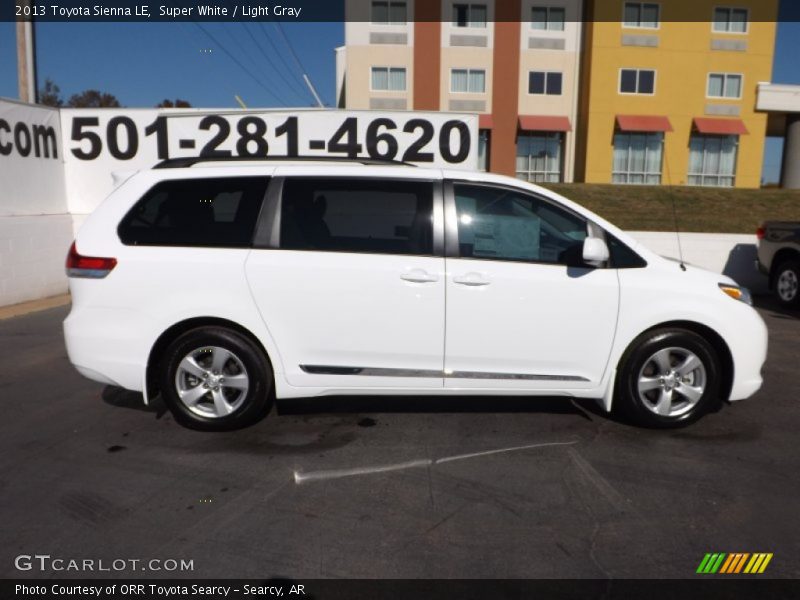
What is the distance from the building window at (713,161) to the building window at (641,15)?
596cm

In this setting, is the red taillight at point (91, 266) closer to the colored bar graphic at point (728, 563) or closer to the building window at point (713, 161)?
the colored bar graphic at point (728, 563)

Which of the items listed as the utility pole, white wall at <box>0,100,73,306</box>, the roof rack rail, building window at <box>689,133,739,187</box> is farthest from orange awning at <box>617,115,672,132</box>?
the roof rack rail

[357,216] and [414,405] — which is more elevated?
[357,216]

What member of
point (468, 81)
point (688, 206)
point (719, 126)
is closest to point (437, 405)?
point (688, 206)

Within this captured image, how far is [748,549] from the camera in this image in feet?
10.3

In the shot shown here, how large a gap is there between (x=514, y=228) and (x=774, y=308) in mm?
7848

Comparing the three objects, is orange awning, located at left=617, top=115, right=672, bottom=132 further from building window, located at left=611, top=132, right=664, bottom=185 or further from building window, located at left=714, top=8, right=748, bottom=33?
building window, located at left=714, top=8, right=748, bottom=33

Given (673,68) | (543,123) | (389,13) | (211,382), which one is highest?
(389,13)

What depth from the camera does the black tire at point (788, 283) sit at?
1027cm

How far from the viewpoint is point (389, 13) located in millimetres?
30859

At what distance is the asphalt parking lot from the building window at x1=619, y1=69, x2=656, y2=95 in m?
28.9

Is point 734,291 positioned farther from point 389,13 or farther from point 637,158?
point 637,158

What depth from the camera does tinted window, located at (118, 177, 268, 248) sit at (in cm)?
454
